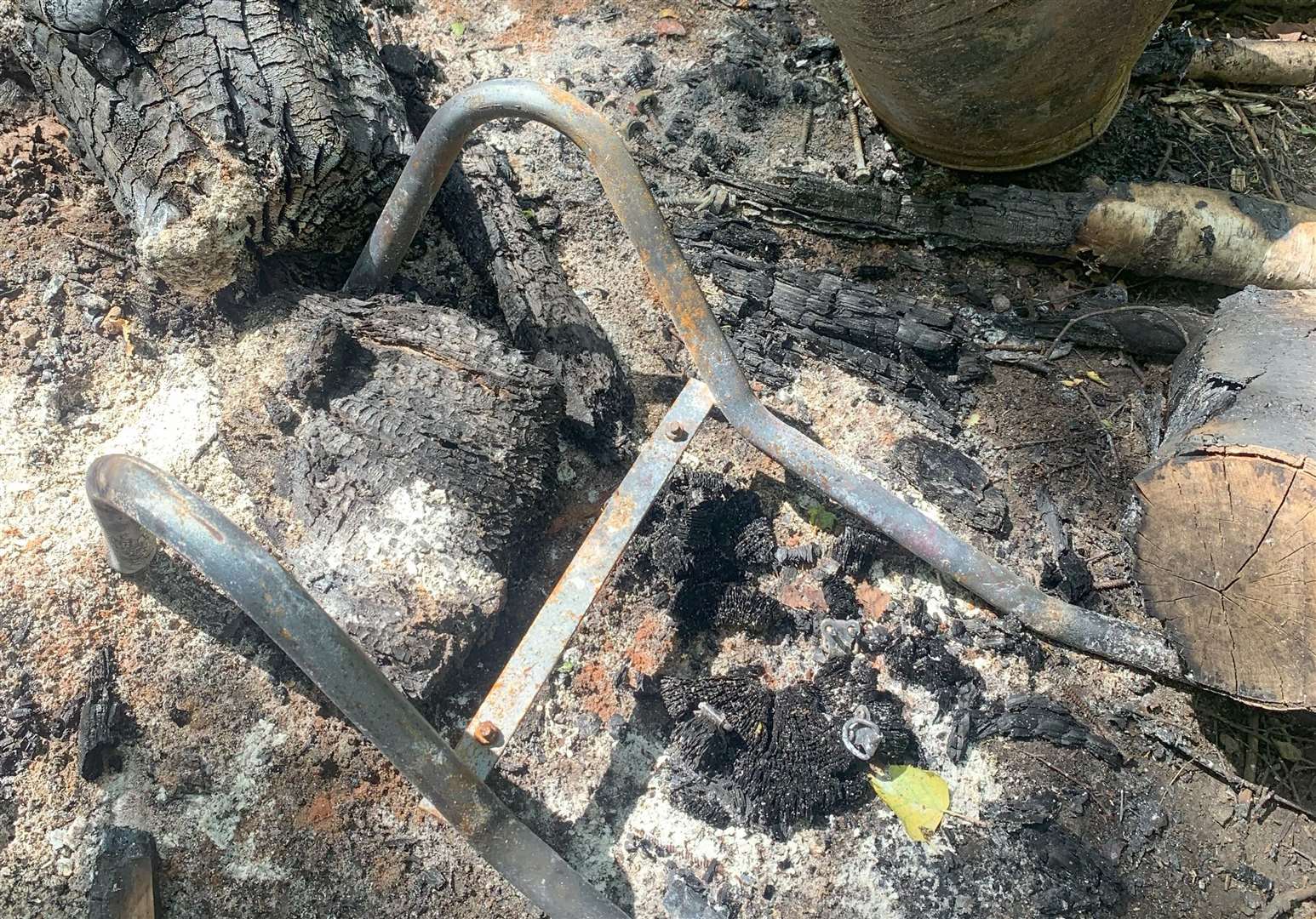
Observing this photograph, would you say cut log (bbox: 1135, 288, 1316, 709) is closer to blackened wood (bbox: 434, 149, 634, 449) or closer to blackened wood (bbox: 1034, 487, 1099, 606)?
blackened wood (bbox: 1034, 487, 1099, 606)

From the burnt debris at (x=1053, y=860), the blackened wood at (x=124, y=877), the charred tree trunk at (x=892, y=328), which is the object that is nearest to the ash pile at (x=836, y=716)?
the burnt debris at (x=1053, y=860)

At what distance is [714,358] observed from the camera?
240 cm

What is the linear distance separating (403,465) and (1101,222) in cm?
245

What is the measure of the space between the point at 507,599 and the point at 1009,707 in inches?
53.9

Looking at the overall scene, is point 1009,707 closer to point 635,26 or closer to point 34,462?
point 34,462

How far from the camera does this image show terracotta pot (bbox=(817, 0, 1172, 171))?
2.51 metres

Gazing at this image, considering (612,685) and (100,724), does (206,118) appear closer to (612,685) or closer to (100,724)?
(100,724)

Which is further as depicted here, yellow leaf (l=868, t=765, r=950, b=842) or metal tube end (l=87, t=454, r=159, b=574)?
yellow leaf (l=868, t=765, r=950, b=842)

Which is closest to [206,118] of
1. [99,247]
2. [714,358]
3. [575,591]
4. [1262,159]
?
[99,247]

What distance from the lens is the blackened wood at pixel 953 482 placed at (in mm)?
2572

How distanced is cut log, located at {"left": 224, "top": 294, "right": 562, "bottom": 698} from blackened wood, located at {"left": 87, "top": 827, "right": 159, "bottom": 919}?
26.6 inches

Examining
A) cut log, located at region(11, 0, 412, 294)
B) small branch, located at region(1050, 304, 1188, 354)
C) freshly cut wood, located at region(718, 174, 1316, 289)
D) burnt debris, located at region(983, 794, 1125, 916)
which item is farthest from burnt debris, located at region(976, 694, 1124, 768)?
cut log, located at region(11, 0, 412, 294)

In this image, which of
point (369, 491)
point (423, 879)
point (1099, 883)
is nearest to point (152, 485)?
point (369, 491)

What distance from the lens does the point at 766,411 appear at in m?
2.44
